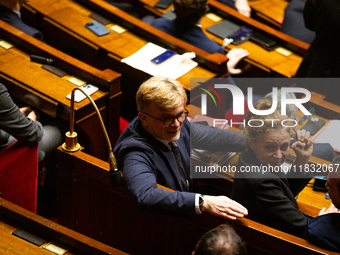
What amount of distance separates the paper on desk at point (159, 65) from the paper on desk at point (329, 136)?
97cm

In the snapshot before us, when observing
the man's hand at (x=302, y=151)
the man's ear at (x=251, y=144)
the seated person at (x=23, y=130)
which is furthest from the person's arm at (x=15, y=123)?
the man's hand at (x=302, y=151)

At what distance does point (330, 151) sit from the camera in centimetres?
244

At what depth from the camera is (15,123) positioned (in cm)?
224

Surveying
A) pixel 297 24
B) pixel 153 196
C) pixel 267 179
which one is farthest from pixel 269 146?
pixel 297 24

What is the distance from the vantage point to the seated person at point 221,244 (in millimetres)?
1369

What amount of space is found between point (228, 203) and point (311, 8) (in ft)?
6.88

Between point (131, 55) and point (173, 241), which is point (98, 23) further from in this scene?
point (173, 241)

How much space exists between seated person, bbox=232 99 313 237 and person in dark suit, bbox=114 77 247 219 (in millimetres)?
171

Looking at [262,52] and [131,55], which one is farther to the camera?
[262,52]

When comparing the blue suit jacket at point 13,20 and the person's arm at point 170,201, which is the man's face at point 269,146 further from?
the blue suit jacket at point 13,20

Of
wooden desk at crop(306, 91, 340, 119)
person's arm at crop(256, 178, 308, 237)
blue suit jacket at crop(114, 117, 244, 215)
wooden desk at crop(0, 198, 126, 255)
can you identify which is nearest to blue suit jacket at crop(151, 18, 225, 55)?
wooden desk at crop(306, 91, 340, 119)

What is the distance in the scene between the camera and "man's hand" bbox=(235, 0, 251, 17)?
441 cm

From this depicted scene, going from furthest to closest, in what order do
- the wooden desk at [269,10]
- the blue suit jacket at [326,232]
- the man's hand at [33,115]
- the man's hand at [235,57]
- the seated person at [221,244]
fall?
the wooden desk at [269,10]
the man's hand at [235,57]
the man's hand at [33,115]
the blue suit jacket at [326,232]
the seated person at [221,244]

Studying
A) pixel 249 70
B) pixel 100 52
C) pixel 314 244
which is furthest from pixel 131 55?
pixel 314 244
